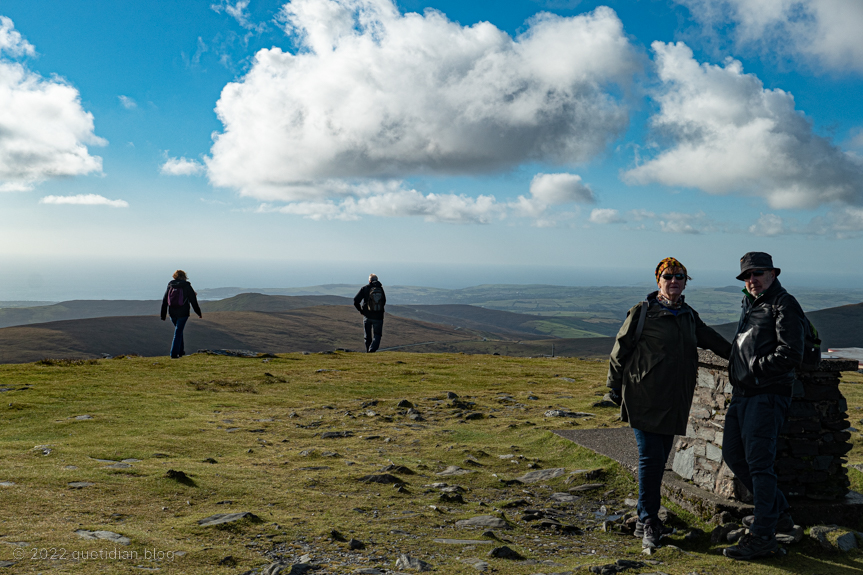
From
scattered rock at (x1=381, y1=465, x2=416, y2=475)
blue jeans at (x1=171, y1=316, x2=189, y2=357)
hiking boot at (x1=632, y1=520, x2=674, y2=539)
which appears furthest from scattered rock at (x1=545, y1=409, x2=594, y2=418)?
blue jeans at (x1=171, y1=316, x2=189, y2=357)

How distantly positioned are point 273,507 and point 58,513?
257 centimetres

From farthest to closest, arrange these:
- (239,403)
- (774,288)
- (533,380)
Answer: (533,380) < (239,403) < (774,288)

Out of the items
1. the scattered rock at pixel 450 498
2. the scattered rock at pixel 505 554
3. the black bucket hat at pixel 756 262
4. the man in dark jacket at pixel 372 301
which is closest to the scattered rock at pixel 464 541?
the scattered rock at pixel 505 554

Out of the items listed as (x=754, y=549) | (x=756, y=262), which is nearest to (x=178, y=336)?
(x=754, y=549)

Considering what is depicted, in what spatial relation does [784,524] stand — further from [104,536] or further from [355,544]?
[104,536]

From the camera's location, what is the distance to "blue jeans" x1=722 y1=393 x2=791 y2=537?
6.09 metres

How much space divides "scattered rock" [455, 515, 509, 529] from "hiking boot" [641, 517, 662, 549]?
5.78 ft

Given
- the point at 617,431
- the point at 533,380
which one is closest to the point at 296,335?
the point at 533,380

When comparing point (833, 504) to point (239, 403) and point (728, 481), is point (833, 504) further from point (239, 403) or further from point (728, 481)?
point (239, 403)

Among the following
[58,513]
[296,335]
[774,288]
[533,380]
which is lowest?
[296,335]

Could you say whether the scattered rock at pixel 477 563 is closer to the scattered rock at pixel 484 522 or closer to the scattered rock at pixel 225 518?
the scattered rock at pixel 484 522

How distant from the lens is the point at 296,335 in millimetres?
146625

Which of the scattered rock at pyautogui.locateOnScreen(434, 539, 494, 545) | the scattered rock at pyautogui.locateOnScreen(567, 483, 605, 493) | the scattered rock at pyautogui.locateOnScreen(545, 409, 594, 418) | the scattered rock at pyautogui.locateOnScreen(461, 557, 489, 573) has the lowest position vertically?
the scattered rock at pyautogui.locateOnScreen(545, 409, 594, 418)

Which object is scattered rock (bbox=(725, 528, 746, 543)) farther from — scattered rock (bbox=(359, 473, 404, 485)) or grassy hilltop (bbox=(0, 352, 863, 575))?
scattered rock (bbox=(359, 473, 404, 485))
